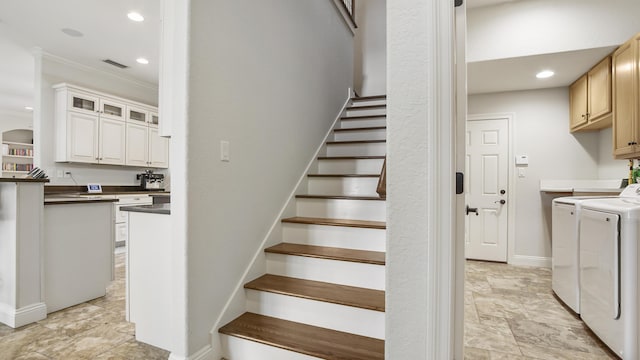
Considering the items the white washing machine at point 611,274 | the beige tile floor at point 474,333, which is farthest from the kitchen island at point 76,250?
the white washing machine at point 611,274

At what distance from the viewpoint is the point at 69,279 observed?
245 centimetres

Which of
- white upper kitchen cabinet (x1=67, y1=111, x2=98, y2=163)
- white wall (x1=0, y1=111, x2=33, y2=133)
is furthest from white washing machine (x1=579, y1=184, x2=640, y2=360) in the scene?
white wall (x1=0, y1=111, x2=33, y2=133)

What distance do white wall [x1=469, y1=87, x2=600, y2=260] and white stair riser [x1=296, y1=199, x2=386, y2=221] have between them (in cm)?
279

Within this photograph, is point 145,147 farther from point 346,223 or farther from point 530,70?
point 530,70

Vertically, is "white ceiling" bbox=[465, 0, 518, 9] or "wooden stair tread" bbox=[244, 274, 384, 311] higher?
"white ceiling" bbox=[465, 0, 518, 9]

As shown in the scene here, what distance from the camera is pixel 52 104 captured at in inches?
169

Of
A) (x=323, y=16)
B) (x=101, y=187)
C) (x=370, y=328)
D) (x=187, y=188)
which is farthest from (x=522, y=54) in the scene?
(x=101, y=187)

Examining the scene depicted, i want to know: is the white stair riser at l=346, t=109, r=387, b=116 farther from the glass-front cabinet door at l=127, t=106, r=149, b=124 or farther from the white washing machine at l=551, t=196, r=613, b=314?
the glass-front cabinet door at l=127, t=106, r=149, b=124

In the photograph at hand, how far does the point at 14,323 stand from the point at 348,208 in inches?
103

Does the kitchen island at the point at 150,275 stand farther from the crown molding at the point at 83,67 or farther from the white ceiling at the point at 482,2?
the crown molding at the point at 83,67

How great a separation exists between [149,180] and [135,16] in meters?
3.15

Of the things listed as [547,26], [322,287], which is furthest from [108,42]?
[547,26]

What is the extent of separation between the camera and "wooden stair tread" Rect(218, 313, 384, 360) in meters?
1.50

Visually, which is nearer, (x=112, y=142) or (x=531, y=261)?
(x=531, y=261)
